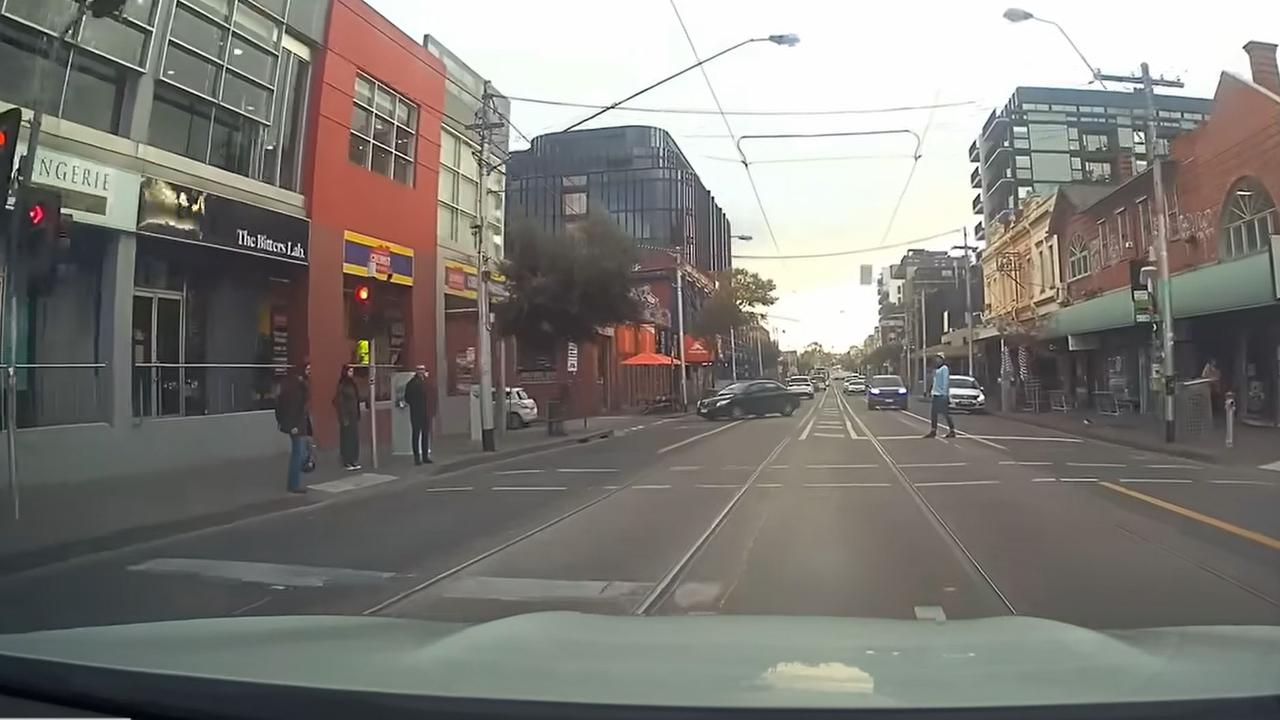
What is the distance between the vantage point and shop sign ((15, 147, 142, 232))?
1348cm

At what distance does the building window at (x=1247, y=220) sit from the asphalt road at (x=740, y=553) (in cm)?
1004

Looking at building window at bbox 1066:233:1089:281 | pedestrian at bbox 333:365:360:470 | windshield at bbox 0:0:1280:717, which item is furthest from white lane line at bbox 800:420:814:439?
building window at bbox 1066:233:1089:281

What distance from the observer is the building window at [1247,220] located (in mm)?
21031

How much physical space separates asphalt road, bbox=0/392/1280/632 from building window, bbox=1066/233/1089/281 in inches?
872

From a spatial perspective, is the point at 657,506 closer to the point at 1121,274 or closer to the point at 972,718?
the point at 972,718

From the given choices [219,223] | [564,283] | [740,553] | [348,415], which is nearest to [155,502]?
[348,415]

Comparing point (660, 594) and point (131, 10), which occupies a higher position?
point (131, 10)

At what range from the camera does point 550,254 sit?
26.2 meters

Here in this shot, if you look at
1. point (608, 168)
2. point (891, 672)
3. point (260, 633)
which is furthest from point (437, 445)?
point (608, 168)

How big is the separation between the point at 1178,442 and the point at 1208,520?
1122cm

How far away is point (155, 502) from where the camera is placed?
11641mm

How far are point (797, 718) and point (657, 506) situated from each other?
28.3 feet

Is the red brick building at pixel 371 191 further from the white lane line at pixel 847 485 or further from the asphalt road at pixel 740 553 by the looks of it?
the white lane line at pixel 847 485

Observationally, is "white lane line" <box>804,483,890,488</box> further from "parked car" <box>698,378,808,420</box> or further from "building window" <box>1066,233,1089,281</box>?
"building window" <box>1066,233,1089,281</box>
